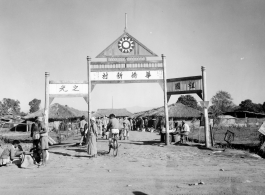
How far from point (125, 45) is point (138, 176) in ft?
29.1

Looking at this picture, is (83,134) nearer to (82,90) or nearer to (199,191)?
(82,90)

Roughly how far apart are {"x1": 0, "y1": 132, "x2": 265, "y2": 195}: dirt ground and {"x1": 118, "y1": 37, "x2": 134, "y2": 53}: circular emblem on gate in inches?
263

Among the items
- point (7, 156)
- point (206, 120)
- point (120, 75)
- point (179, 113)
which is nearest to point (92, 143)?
point (7, 156)

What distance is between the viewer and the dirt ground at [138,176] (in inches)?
215

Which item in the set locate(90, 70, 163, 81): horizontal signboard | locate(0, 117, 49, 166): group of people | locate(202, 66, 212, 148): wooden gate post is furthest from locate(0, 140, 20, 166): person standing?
locate(202, 66, 212, 148): wooden gate post

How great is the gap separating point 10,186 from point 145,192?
3380mm

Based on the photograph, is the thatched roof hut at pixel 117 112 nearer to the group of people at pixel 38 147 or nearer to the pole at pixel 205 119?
the pole at pixel 205 119

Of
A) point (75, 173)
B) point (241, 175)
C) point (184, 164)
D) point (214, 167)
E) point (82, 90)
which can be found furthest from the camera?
point (82, 90)

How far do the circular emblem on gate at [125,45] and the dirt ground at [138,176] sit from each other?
668cm

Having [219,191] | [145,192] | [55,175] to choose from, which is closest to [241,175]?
[219,191]

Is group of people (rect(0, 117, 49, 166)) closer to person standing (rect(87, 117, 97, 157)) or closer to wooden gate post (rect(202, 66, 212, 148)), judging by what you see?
person standing (rect(87, 117, 97, 157))

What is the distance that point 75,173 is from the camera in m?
7.24

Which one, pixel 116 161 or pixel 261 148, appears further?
pixel 261 148

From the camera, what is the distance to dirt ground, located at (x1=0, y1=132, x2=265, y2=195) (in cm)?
547
